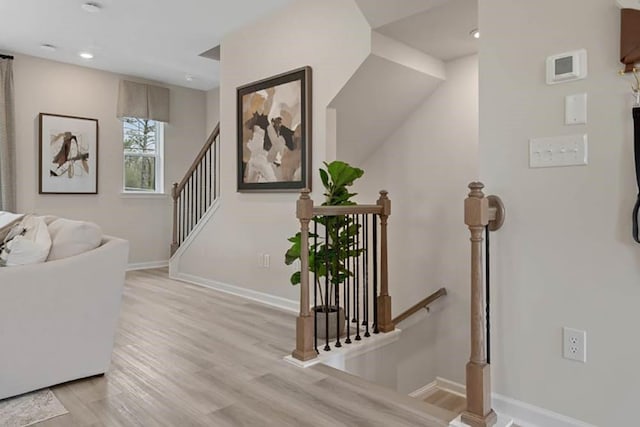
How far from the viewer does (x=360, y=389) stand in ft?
7.31

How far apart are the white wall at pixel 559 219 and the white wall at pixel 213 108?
5.11m

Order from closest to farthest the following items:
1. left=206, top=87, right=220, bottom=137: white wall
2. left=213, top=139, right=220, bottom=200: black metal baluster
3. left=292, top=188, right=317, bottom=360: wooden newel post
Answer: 1. left=292, top=188, right=317, bottom=360: wooden newel post
2. left=213, top=139, right=220, bottom=200: black metal baluster
3. left=206, top=87, right=220, bottom=137: white wall

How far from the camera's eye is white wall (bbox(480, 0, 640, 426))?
5.49ft

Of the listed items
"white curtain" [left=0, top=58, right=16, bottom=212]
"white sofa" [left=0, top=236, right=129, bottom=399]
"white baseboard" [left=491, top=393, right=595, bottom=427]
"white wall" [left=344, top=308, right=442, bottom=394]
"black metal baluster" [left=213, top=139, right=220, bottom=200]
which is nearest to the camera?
"white baseboard" [left=491, top=393, right=595, bottom=427]

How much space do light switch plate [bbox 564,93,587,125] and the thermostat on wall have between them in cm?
8

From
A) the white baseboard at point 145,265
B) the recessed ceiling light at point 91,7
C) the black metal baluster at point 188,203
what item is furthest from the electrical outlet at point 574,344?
the white baseboard at point 145,265

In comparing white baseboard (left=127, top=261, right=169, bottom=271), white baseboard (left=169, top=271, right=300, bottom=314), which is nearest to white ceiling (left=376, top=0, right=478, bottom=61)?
white baseboard (left=169, top=271, right=300, bottom=314)

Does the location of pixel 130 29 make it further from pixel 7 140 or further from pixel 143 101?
pixel 7 140

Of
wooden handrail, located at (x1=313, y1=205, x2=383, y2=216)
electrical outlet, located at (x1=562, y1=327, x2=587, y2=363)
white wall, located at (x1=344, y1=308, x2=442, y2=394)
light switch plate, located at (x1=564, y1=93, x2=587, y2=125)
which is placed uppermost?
light switch plate, located at (x1=564, y1=93, x2=587, y2=125)

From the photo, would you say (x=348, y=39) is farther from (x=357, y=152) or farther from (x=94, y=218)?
(x=94, y=218)

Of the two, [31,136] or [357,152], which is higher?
[31,136]

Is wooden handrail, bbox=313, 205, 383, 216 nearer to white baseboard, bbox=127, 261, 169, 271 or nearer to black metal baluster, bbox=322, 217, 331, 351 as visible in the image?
black metal baluster, bbox=322, 217, 331, 351

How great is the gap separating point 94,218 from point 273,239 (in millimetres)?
3031

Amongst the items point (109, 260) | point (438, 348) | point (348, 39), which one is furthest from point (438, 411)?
point (348, 39)
